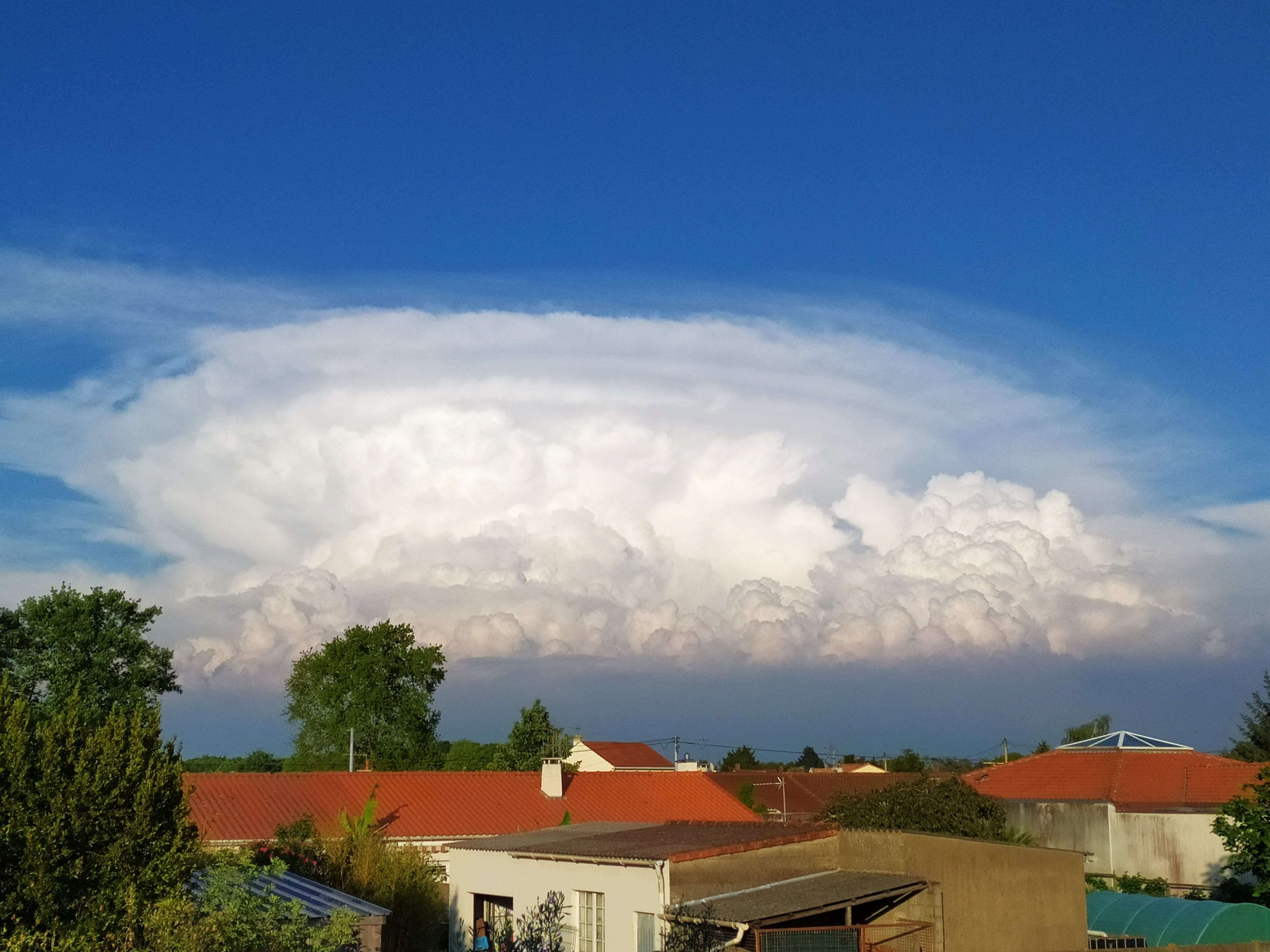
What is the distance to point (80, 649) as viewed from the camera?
44438mm

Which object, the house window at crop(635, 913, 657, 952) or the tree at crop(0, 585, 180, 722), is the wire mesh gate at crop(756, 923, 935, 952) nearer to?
the house window at crop(635, 913, 657, 952)

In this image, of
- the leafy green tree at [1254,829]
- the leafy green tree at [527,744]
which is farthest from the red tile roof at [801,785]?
the leafy green tree at [1254,829]

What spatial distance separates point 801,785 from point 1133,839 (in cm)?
3080

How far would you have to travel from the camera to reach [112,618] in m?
45.4

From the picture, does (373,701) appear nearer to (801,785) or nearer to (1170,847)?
(801,785)

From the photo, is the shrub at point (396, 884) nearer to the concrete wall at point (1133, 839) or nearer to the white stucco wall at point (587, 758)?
the concrete wall at point (1133, 839)

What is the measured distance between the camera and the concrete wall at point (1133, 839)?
1518 inches

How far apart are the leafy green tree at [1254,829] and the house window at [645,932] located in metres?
11.1

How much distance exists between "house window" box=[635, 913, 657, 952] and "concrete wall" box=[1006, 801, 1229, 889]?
811 inches

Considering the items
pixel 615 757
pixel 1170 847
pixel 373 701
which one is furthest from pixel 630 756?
pixel 1170 847

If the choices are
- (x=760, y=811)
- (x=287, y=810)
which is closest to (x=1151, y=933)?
(x=287, y=810)

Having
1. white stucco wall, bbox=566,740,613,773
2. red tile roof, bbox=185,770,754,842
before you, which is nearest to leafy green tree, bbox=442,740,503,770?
white stucco wall, bbox=566,740,613,773

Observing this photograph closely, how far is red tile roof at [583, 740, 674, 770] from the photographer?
299ft

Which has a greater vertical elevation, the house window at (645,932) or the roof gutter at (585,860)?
the roof gutter at (585,860)
